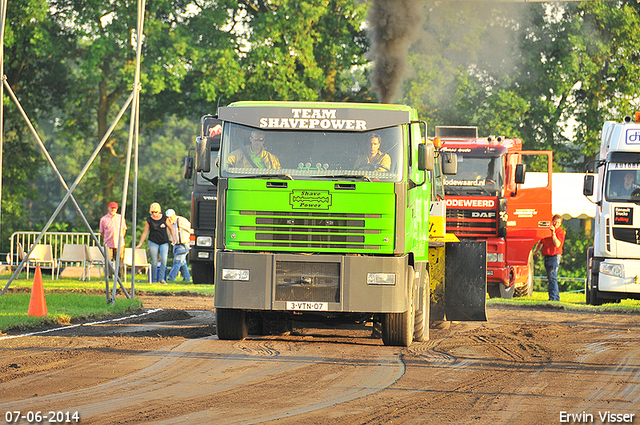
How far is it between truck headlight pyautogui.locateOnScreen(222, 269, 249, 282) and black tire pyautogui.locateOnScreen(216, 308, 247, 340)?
881 mm

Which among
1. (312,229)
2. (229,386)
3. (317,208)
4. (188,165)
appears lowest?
(229,386)

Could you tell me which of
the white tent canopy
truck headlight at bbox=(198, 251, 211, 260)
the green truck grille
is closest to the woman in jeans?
truck headlight at bbox=(198, 251, 211, 260)

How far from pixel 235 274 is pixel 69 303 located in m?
6.32

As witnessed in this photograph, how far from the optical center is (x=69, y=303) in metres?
16.8

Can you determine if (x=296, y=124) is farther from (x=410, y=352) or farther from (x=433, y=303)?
(x=433, y=303)

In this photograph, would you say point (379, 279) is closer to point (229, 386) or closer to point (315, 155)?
point (315, 155)

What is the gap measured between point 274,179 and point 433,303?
4441 mm

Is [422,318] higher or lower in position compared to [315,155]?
lower

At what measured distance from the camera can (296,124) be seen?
1184 cm

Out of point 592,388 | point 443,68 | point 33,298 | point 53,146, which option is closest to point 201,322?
point 33,298

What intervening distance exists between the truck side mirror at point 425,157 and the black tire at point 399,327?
1.35m

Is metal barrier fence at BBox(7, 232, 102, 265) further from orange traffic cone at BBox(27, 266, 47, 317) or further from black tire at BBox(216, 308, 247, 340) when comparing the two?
black tire at BBox(216, 308, 247, 340)

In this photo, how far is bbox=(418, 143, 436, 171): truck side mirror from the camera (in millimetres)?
11828

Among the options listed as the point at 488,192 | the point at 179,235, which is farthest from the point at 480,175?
the point at 179,235
